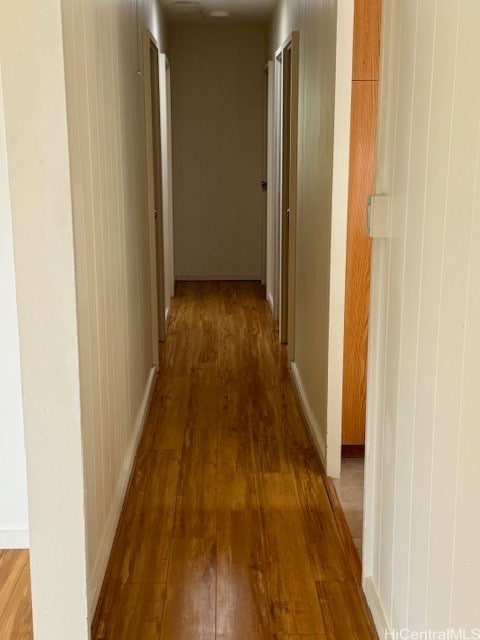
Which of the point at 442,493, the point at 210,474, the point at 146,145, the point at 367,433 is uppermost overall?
the point at 146,145

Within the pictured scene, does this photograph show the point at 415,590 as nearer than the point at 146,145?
Yes

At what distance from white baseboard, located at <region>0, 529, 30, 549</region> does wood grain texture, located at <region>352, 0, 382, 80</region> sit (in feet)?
7.15

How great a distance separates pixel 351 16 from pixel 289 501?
1.92 meters

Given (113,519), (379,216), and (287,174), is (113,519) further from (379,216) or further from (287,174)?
(287,174)

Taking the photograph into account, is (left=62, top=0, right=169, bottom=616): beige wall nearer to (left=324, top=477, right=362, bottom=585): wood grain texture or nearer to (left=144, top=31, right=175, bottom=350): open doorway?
(left=144, top=31, right=175, bottom=350): open doorway

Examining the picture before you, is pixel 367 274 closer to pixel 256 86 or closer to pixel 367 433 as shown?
pixel 367 433

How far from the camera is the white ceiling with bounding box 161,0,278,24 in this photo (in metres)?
6.16

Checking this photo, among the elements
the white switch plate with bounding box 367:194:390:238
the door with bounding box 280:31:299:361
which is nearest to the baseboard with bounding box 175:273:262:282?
the door with bounding box 280:31:299:361

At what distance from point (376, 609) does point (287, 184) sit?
3.44 meters

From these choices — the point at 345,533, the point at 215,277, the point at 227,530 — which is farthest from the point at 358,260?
the point at 215,277

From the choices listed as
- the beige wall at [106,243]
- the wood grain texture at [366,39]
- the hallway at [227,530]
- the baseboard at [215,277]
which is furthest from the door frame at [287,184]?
the baseboard at [215,277]

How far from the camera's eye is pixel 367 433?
234 cm

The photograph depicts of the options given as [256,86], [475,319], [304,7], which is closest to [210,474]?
[475,319]

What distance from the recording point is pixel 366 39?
314 cm
